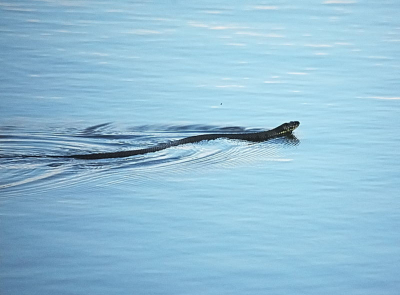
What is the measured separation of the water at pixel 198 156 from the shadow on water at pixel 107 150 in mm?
42

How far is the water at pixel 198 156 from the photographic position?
8.44 metres

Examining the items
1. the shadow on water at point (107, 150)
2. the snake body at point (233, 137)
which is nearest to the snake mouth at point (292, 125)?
the snake body at point (233, 137)

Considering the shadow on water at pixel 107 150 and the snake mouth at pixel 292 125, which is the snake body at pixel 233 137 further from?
the shadow on water at pixel 107 150

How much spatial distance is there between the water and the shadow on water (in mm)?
42

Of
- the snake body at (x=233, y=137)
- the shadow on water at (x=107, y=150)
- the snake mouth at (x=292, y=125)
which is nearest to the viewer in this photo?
the shadow on water at (x=107, y=150)

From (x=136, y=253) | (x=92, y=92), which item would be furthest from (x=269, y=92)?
(x=136, y=253)

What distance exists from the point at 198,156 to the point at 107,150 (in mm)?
1311

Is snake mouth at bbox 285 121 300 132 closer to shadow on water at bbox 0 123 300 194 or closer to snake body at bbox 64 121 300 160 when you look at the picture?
snake body at bbox 64 121 300 160

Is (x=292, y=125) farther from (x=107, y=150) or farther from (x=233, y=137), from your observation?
(x=107, y=150)

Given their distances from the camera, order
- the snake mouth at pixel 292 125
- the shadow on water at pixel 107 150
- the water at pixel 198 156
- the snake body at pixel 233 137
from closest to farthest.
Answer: the water at pixel 198 156 → the shadow on water at pixel 107 150 → the snake body at pixel 233 137 → the snake mouth at pixel 292 125

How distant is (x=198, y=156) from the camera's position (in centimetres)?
1280

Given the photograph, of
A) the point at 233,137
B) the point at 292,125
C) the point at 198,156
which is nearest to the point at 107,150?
the point at 198,156

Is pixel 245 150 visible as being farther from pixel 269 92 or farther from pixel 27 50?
pixel 27 50

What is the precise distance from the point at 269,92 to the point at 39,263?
903cm
